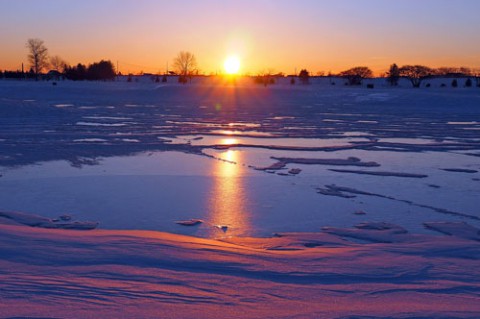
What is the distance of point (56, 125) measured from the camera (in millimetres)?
18328

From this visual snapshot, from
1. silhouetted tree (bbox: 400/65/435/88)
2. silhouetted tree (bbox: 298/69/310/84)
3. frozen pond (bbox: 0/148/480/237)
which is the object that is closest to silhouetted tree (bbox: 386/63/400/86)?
silhouetted tree (bbox: 400/65/435/88)

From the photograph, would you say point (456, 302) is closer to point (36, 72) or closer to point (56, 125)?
point (56, 125)

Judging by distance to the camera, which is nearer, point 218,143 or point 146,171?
point 146,171

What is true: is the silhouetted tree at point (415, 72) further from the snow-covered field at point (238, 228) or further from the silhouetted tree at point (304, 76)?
the snow-covered field at point (238, 228)

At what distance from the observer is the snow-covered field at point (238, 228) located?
3.78 m

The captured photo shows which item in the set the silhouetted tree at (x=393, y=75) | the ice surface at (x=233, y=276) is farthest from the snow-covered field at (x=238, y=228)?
the silhouetted tree at (x=393, y=75)

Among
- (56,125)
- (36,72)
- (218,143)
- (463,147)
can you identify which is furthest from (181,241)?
(36,72)

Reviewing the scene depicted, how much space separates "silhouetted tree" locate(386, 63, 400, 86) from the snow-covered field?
58395 millimetres

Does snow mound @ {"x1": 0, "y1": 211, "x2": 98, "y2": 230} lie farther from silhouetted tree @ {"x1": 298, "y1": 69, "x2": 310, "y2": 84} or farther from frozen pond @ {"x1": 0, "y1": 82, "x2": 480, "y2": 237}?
silhouetted tree @ {"x1": 298, "y1": 69, "x2": 310, "y2": 84}

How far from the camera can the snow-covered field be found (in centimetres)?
378

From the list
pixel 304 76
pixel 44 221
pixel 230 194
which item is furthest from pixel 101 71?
pixel 44 221

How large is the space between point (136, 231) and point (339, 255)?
2116mm

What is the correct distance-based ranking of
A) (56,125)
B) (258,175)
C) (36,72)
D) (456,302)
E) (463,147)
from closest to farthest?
(456,302)
(258,175)
(463,147)
(56,125)
(36,72)

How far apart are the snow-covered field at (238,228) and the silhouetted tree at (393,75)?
192ft
